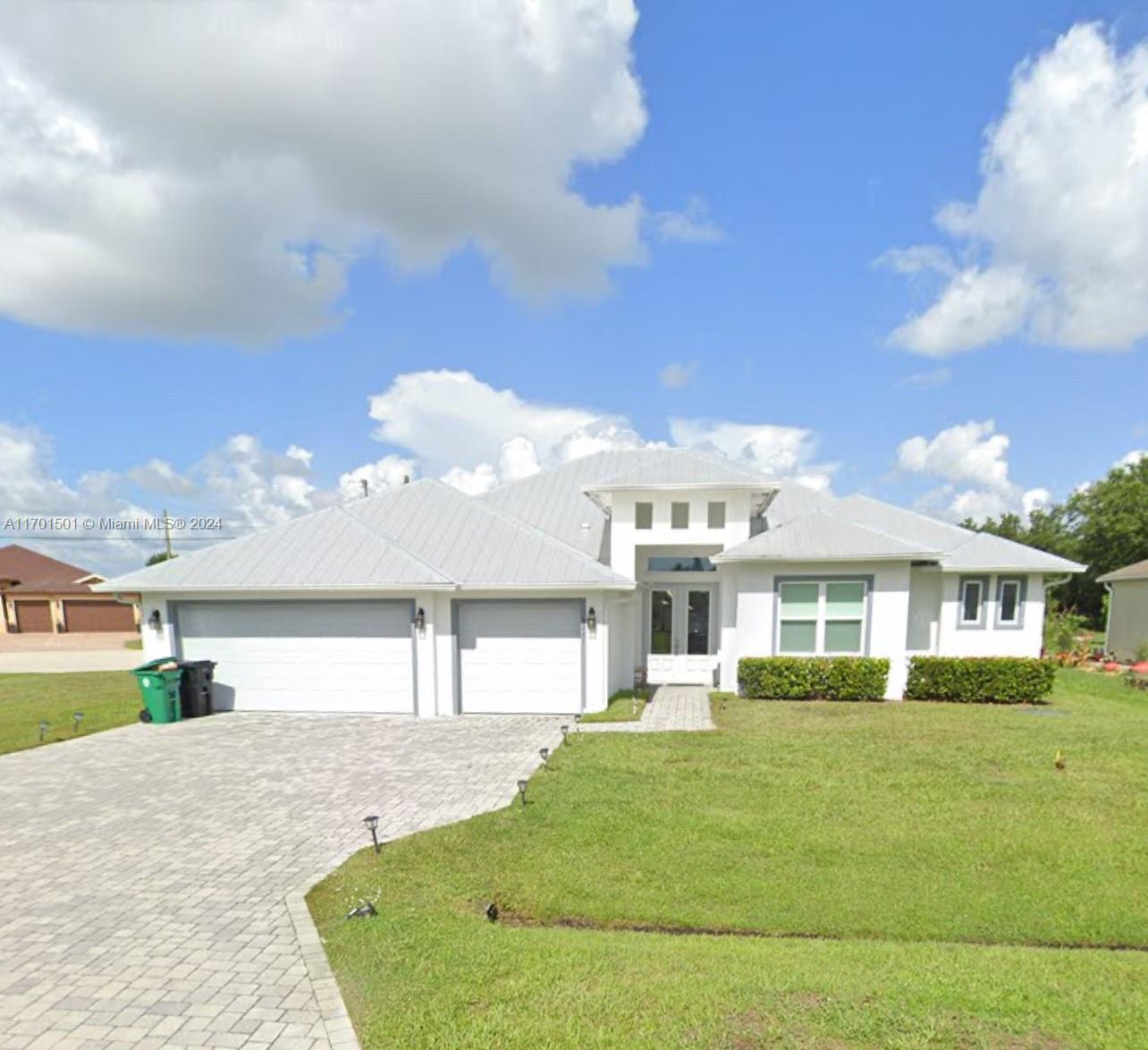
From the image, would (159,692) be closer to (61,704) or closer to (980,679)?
(61,704)

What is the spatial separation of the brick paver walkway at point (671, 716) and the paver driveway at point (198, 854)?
1329mm

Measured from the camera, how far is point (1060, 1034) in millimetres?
3178

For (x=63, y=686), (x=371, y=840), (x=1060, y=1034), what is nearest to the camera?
(x=1060, y=1034)


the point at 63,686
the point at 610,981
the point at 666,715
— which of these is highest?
the point at 610,981

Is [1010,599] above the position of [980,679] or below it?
above

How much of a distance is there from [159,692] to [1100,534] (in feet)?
153

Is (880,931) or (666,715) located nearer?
(880,931)

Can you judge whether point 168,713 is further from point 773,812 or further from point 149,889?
point 773,812

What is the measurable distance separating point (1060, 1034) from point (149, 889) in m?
6.72

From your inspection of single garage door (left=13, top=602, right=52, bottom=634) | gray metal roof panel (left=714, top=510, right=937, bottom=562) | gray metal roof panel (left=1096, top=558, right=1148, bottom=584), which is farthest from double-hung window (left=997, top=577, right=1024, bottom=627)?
single garage door (left=13, top=602, right=52, bottom=634)

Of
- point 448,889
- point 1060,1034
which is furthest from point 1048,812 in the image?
point 448,889

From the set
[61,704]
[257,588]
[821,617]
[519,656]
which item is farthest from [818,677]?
[61,704]

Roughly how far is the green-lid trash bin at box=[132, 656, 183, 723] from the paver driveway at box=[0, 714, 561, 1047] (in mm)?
339

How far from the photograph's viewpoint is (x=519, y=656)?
12367 mm
